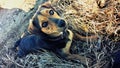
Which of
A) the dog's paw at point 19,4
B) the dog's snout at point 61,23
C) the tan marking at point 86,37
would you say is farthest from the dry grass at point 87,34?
the dog's paw at point 19,4

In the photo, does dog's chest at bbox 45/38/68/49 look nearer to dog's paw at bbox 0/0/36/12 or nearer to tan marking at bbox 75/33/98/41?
tan marking at bbox 75/33/98/41

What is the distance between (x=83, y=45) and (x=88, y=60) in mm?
210

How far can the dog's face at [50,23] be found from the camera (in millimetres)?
3713

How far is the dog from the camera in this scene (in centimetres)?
371

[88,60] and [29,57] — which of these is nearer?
[88,60]

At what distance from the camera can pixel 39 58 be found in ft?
13.3

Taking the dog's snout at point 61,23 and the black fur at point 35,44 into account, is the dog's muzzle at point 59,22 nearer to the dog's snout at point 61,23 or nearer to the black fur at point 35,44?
the dog's snout at point 61,23

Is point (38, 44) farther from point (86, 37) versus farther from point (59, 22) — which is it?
point (86, 37)

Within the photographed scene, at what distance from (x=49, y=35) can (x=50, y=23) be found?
105mm

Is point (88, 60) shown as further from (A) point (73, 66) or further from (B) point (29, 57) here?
(B) point (29, 57)

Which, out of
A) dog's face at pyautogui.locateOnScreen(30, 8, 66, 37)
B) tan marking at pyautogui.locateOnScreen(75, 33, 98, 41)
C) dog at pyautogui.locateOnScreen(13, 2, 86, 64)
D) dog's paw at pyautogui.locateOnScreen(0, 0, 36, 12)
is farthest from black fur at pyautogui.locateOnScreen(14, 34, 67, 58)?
dog's paw at pyautogui.locateOnScreen(0, 0, 36, 12)

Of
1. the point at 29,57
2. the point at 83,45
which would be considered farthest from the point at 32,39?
the point at 83,45

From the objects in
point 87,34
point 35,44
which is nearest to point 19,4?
point 35,44

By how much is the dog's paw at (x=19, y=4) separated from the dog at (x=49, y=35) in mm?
990
